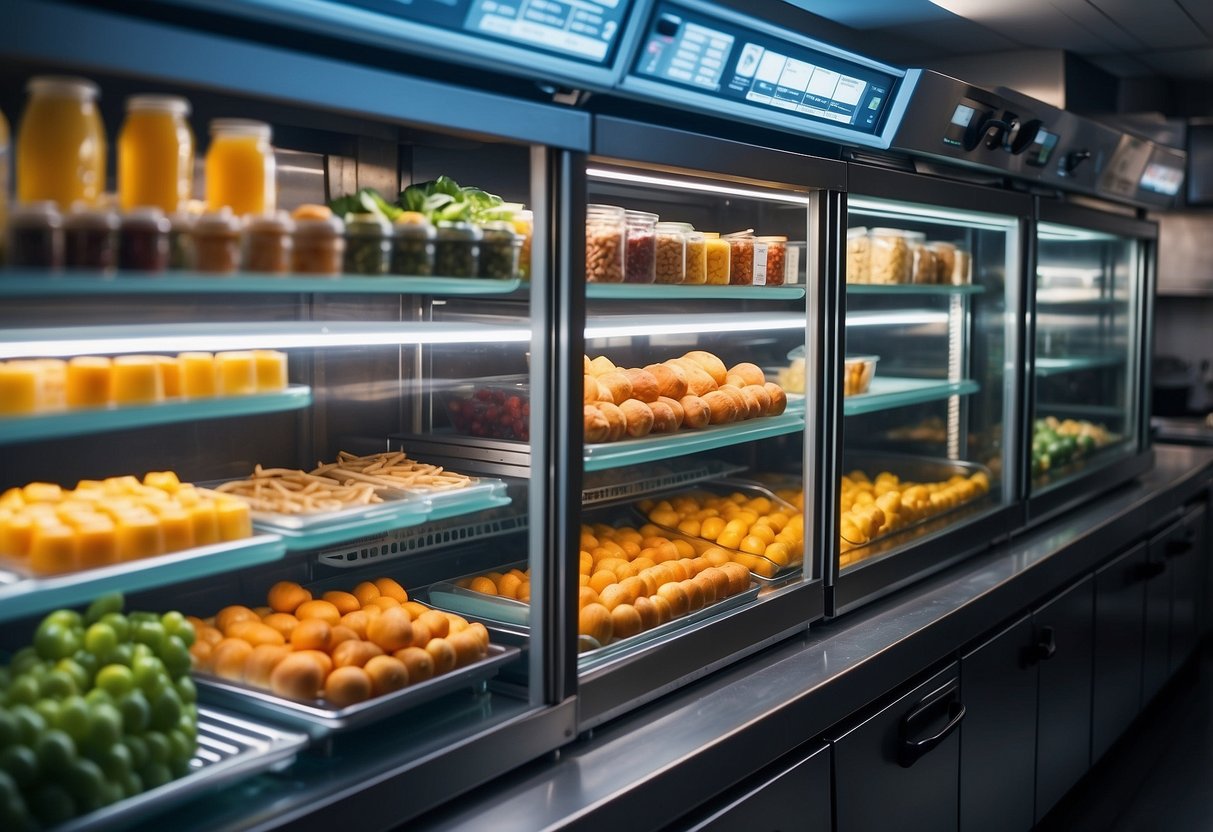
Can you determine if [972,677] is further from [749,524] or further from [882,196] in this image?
[882,196]

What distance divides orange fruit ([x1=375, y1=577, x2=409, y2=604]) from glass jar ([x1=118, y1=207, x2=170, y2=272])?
92cm

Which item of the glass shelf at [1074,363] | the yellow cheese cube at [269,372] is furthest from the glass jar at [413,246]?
the glass shelf at [1074,363]

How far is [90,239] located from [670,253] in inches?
52.0

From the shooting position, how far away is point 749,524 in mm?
2932

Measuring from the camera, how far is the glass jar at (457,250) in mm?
1903

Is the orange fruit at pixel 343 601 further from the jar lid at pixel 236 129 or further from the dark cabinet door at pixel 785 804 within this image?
the jar lid at pixel 236 129

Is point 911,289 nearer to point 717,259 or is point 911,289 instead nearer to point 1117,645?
point 717,259

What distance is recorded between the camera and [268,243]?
1.62 metres

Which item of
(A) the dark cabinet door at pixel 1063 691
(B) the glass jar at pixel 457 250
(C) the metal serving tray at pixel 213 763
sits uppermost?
(B) the glass jar at pixel 457 250

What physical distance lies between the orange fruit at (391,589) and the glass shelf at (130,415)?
57 cm

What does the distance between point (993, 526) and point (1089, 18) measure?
2.06m

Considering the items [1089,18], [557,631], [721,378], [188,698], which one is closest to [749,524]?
[721,378]

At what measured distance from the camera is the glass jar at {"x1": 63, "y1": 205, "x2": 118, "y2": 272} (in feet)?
4.54

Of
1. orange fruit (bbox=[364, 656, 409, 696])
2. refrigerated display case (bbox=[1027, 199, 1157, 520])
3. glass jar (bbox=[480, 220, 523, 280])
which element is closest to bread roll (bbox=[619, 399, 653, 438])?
glass jar (bbox=[480, 220, 523, 280])
